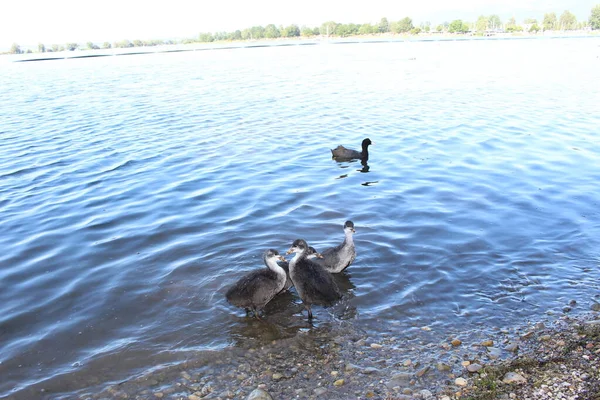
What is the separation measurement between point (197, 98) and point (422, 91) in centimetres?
1628

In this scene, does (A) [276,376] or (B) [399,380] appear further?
(A) [276,376]

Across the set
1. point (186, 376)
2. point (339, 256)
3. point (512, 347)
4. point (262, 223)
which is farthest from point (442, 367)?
point (262, 223)

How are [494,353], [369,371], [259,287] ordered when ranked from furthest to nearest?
[259,287] → [494,353] → [369,371]

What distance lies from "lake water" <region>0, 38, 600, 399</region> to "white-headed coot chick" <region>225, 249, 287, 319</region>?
32 cm

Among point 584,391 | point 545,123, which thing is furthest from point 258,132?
point 584,391

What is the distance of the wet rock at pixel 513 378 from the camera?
246 inches

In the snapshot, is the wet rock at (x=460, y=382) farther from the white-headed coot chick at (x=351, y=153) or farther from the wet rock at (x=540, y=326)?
the white-headed coot chick at (x=351, y=153)

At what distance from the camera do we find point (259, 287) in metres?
8.59

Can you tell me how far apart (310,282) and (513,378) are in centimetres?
349

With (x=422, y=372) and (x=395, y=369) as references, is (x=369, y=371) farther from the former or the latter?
(x=422, y=372)

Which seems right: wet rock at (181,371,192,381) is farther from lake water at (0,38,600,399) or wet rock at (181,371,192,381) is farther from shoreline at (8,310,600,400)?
lake water at (0,38,600,399)

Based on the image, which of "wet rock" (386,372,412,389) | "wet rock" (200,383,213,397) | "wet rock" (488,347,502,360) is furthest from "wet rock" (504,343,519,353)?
"wet rock" (200,383,213,397)

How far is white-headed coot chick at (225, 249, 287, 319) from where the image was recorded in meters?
8.59

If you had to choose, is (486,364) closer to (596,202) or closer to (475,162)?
(596,202)
